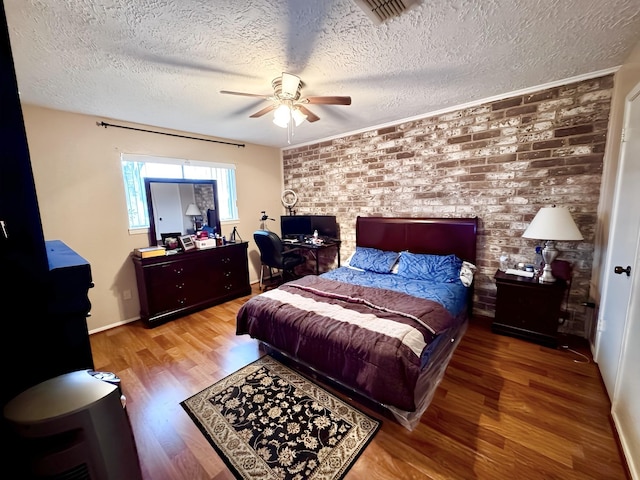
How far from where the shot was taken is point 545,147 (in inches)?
96.0

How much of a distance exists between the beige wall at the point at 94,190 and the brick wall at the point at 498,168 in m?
2.73

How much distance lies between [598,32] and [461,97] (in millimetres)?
1068

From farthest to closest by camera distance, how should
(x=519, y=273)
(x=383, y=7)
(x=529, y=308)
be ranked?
(x=519, y=273), (x=529, y=308), (x=383, y=7)

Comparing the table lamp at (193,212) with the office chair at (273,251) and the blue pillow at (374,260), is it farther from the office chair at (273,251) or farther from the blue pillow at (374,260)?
the blue pillow at (374,260)

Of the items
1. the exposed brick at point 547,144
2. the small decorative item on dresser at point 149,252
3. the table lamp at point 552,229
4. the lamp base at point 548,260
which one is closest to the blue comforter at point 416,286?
the lamp base at point 548,260

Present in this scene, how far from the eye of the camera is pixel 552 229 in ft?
7.07

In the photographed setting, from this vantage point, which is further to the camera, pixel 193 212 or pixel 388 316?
pixel 193 212

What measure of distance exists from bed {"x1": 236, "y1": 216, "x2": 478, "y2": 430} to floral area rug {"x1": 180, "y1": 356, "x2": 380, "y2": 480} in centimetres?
19

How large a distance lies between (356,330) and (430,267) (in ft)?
4.85

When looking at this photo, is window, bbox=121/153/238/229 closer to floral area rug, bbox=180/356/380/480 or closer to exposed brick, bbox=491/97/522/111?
floral area rug, bbox=180/356/380/480

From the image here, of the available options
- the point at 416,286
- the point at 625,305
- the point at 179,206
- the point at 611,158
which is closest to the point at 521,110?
the point at 611,158

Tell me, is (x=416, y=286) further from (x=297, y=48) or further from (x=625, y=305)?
(x=297, y=48)

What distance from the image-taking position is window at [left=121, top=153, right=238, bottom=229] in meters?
3.13

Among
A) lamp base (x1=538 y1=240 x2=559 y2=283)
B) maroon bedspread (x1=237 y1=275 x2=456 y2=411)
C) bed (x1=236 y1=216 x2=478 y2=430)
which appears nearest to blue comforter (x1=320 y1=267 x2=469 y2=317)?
bed (x1=236 y1=216 x2=478 y2=430)
